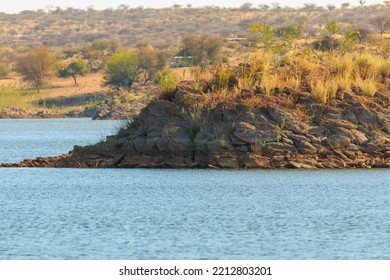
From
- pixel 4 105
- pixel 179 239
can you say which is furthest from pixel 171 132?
pixel 4 105

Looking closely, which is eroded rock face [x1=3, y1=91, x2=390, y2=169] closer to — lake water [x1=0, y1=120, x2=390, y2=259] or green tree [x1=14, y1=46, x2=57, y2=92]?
lake water [x1=0, y1=120, x2=390, y2=259]

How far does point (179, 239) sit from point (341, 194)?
9.79 m

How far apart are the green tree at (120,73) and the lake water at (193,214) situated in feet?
242

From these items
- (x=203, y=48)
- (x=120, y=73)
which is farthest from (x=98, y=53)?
(x=120, y=73)

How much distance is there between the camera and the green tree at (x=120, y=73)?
384 ft

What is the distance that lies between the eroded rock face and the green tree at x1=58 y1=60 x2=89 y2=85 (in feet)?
274

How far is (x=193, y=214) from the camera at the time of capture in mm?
29750

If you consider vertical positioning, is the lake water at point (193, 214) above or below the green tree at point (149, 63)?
above

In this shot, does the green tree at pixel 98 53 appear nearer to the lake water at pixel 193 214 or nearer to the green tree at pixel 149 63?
the green tree at pixel 149 63

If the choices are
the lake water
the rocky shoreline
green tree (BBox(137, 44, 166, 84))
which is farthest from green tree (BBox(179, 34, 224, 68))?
the lake water

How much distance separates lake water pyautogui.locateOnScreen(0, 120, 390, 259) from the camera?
2400 centimetres

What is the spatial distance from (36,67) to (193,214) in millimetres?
97780

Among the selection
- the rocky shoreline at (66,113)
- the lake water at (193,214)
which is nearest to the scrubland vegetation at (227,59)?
the rocky shoreline at (66,113)

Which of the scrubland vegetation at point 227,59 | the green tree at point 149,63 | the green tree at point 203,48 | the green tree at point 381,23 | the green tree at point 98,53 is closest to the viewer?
the scrubland vegetation at point 227,59
